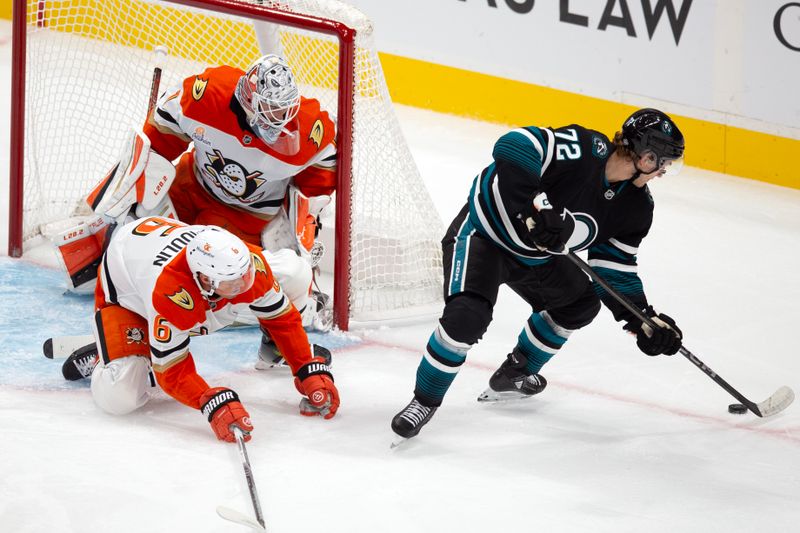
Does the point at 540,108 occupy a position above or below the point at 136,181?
below

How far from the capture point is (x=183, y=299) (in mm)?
3244

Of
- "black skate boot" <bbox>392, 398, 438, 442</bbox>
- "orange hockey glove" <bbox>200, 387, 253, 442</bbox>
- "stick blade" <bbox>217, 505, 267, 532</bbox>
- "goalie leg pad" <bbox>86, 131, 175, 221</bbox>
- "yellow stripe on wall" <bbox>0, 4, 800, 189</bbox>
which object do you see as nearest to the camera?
"stick blade" <bbox>217, 505, 267, 532</bbox>

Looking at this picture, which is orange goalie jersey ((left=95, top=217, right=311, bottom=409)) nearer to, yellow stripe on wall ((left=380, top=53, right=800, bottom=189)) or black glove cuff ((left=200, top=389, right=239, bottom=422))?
black glove cuff ((left=200, top=389, right=239, bottom=422))

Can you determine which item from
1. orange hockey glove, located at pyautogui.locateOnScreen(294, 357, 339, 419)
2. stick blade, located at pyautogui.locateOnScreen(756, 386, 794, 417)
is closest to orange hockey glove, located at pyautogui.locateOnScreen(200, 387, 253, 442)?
orange hockey glove, located at pyautogui.locateOnScreen(294, 357, 339, 419)

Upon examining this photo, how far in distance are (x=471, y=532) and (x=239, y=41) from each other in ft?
11.1

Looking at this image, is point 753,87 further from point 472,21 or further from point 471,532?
point 471,532

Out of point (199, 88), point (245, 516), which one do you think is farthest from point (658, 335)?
point (199, 88)

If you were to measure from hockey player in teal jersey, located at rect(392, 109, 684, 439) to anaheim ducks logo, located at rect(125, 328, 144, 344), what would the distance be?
77 cm

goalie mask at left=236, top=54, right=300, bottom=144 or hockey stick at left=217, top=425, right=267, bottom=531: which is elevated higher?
goalie mask at left=236, top=54, right=300, bottom=144

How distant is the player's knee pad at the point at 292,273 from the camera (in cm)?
388

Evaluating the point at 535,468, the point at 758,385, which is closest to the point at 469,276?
the point at 535,468

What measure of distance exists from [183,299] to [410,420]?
28.0 inches

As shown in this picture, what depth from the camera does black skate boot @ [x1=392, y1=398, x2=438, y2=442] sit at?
10.9ft

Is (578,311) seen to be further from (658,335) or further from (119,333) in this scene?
(119,333)
